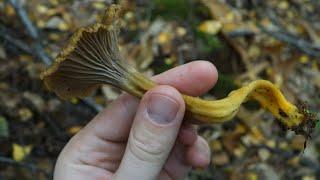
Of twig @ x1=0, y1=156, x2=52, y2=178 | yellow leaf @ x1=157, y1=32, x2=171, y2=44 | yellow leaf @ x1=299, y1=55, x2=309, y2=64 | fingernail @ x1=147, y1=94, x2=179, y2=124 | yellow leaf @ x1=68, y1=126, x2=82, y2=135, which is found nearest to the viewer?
fingernail @ x1=147, y1=94, x2=179, y2=124

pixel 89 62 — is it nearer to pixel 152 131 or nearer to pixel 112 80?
pixel 112 80

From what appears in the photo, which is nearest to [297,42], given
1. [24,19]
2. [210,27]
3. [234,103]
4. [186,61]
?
[210,27]

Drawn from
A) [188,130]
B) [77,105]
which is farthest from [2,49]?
[188,130]

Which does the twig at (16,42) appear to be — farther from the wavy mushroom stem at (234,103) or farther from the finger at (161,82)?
the wavy mushroom stem at (234,103)

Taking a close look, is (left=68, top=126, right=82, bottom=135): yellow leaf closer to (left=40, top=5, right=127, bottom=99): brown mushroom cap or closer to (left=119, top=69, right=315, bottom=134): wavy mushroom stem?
(left=40, top=5, right=127, bottom=99): brown mushroom cap

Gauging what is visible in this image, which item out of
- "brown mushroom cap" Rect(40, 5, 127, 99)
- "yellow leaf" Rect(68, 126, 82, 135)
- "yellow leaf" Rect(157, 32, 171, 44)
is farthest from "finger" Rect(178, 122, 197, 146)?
"yellow leaf" Rect(157, 32, 171, 44)

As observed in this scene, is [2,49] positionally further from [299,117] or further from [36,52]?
[299,117]
